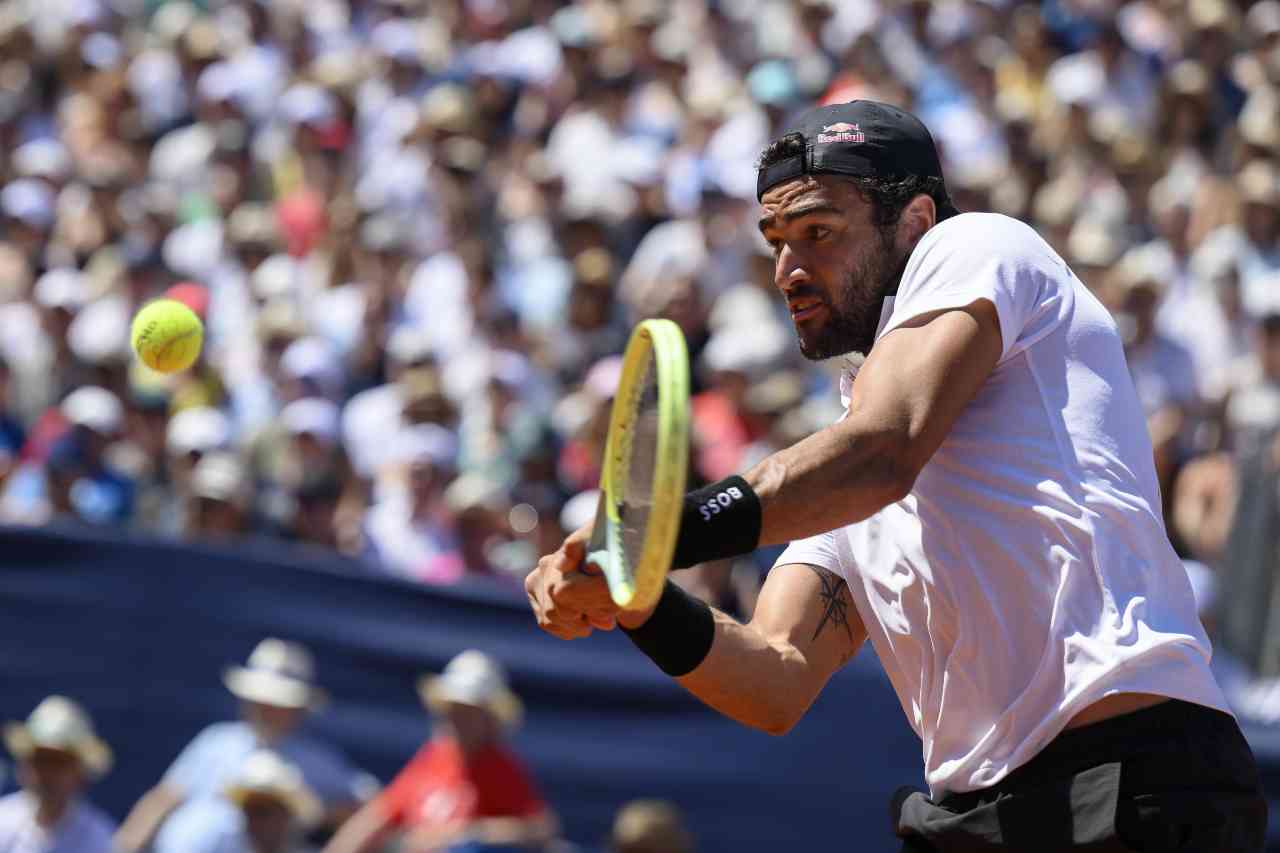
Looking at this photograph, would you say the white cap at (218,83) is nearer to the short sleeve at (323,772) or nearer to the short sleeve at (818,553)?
the short sleeve at (323,772)

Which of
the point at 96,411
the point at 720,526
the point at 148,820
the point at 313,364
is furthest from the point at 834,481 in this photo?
the point at 313,364

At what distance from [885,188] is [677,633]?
87 centimetres

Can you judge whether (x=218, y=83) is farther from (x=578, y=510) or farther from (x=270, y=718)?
(x=270, y=718)

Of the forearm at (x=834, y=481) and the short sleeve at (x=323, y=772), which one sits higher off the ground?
the forearm at (x=834, y=481)

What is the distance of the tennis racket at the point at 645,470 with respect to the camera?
3.05 meters

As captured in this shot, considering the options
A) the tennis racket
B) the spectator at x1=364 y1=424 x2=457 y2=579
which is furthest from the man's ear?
the spectator at x1=364 y1=424 x2=457 y2=579

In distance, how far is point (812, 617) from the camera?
4062 millimetres

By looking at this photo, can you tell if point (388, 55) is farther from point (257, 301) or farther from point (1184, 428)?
point (1184, 428)

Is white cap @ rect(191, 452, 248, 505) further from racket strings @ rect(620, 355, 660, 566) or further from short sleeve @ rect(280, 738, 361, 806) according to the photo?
racket strings @ rect(620, 355, 660, 566)

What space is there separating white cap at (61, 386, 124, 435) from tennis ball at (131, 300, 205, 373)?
5.60m

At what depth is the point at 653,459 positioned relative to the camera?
3.44 metres

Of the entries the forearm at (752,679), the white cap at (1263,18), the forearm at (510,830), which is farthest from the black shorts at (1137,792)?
the white cap at (1263,18)

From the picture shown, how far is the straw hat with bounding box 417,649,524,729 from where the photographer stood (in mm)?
8320

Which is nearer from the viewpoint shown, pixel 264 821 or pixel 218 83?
pixel 264 821
